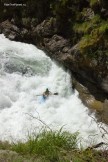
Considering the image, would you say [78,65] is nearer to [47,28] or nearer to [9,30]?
[47,28]

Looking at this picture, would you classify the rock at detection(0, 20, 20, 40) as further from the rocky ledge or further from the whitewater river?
the whitewater river

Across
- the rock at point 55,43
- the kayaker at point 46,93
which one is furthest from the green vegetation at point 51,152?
the rock at point 55,43

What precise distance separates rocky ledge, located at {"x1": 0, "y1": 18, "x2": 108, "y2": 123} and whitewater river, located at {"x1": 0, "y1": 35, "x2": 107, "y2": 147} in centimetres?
22

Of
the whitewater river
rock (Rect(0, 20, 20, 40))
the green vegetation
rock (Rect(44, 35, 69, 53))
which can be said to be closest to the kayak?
the whitewater river

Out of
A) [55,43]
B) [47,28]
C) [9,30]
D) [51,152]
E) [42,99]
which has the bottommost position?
[51,152]

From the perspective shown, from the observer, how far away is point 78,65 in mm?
9555

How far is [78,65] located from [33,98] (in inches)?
60.1

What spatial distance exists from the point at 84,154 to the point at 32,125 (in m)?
4.90

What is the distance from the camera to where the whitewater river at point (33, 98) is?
800 cm

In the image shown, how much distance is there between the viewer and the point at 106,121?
8.38 metres

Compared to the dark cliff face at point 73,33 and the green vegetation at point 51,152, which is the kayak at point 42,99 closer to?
the dark cliff face at point 73,33

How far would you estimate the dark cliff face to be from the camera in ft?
29.7

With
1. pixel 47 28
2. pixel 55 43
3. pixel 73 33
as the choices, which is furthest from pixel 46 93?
pixel 47 28

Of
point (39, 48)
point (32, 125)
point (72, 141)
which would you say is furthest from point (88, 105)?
point (72, 141)
